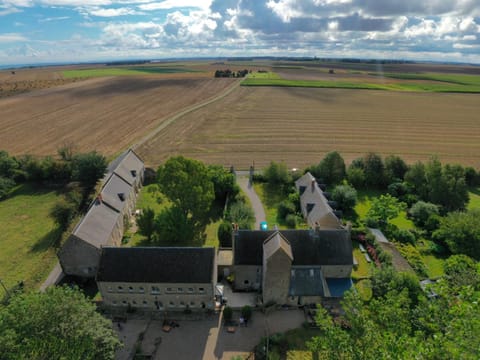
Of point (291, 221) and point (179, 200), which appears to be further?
point (291, 221)

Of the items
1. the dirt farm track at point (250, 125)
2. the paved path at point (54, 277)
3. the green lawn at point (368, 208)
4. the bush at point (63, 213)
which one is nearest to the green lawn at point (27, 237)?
the paved path at point (54, 277)

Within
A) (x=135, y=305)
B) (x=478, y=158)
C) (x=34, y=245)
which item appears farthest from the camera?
(x=478, y=158)

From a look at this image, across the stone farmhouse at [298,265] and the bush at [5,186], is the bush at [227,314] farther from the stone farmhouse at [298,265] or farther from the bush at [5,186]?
the bush at [5,186]

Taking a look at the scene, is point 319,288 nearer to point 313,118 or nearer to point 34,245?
point 34,245

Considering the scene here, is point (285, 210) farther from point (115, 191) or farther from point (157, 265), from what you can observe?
point (115, 191)

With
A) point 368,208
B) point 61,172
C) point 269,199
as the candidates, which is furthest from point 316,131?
point 61,172

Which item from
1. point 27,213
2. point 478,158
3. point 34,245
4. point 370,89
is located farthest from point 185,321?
point 370,89
